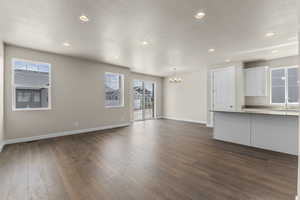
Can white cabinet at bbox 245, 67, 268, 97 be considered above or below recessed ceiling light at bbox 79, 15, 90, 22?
below

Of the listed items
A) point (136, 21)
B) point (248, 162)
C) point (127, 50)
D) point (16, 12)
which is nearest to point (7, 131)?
point (16, 12)

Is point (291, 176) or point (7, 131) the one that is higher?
point (7, 131)

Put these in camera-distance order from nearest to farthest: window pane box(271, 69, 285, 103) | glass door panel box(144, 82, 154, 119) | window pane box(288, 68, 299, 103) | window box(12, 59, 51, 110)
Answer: window box(12, 59, 51, 110) → window pane box(288, 68, 299, 103) → window pane box(271, 69, 285, 103) → glass door panel box(144, 82, 154, 119)

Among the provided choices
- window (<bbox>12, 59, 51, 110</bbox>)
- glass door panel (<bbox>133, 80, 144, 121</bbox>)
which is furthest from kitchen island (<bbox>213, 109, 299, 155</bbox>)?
window (<bbox>12, 59, 51, 110</bbox>)

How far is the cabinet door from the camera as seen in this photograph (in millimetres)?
5520

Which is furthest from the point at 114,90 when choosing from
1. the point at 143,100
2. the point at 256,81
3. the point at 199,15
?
the point at 256,81

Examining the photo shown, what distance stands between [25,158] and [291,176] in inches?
203

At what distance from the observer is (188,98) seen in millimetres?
7840

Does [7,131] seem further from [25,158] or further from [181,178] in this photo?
[181,178]

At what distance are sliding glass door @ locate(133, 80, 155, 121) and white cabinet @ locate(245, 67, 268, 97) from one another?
5.25 meters

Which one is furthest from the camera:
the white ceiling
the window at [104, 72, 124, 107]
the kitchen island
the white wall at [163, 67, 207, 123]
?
the white wall at [163, 67, 207, 123]

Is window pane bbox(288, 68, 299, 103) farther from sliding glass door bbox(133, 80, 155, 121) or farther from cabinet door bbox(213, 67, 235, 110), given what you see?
sliding glass door bbox(133, 80, 155, 121)

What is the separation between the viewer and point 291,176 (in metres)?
2.20

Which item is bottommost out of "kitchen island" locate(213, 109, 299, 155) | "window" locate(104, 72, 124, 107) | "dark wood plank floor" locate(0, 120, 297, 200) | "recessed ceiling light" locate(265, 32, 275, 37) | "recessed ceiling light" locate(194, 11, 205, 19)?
"dark wood plank floor" locate(0, 120, 297, 200)
